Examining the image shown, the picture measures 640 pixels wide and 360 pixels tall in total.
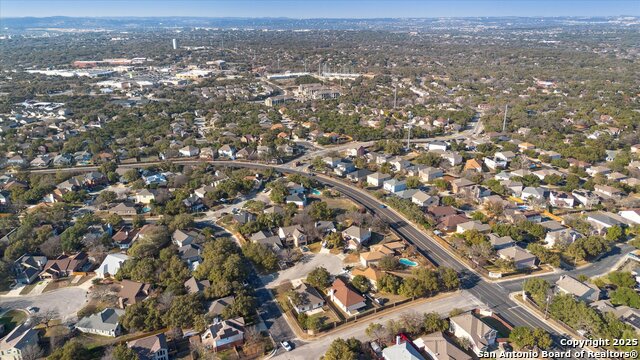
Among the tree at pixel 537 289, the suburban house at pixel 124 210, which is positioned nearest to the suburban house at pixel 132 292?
the suburban house at pixel 124 210

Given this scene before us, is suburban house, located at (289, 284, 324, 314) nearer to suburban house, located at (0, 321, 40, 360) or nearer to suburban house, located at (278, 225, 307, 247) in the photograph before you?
suburban house, located at (278, 225, 307, 247)

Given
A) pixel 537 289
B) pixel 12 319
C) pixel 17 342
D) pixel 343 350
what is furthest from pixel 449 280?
pixel 12 319

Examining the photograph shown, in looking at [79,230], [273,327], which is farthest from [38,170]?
[273,327]

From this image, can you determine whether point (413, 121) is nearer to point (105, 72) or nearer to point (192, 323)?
point (192, 323)

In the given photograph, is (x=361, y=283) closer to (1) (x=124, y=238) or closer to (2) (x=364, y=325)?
(2) (x=364, y=325)

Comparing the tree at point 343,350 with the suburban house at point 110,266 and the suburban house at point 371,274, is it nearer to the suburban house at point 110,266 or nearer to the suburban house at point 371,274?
the suburban house at point 371,274

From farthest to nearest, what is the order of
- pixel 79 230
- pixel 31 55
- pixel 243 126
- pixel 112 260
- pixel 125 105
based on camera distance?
pixel 31 55
pixel 125 105
pixel 243 126
pixel 79 230
pixel 112 260

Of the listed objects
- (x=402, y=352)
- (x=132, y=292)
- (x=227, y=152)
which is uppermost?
(x=227, y=152)
